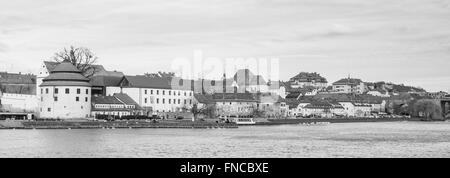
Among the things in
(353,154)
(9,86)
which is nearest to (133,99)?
(9,86)

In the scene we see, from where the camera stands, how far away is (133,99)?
86.4 metres

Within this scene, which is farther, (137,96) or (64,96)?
(137,96)

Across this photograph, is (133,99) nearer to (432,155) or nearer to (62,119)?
(62,119)

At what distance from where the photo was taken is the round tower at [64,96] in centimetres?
6906

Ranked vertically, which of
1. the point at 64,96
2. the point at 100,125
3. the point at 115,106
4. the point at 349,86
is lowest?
the point at 100,125

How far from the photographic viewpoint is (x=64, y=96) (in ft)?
228

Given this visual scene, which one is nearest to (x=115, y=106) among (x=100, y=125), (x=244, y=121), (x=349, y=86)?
(x=244, y=121)

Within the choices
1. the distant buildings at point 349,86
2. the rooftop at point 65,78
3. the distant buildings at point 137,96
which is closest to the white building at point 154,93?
the distant buildings at point 137,96

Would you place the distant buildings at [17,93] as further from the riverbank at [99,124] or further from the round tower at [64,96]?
the riverbank at [99,124]

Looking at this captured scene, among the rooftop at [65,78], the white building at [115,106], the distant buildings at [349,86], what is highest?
the distant buildings at [349,86]

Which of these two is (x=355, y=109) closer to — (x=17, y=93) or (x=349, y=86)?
(x=349, y=86)

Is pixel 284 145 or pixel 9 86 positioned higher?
pixel 9 86
